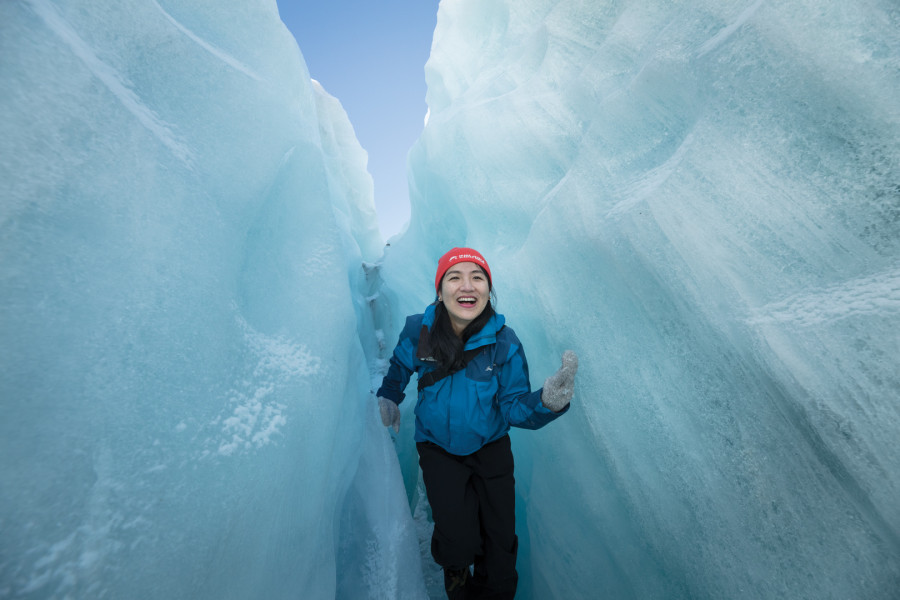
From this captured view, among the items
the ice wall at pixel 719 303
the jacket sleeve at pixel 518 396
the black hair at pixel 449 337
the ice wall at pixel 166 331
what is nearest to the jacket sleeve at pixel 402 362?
the black hair at pixel 449 337

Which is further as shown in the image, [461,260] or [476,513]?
[461,260]

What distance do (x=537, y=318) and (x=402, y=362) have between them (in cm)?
82

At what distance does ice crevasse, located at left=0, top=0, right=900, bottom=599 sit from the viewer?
0.79 metres

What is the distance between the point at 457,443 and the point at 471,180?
6.27 feet

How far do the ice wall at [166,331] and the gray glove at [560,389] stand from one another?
92cm

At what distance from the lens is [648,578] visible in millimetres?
1312

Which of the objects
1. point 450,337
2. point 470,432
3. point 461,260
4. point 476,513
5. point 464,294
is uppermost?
point 461,260

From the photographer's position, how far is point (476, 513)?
52.9 inches

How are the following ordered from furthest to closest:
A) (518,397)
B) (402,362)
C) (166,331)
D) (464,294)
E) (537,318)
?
(537,318) → (402,362) → (464,294) → (518,397) → (166,331)

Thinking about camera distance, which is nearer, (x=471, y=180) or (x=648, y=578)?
(x=648, y=578)

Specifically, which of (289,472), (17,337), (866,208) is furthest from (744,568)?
(17,337)

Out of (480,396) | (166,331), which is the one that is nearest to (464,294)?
(480,396)

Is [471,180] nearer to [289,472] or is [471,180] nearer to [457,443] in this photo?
[457,443]

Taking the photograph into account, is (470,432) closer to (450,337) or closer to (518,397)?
(518,397)
